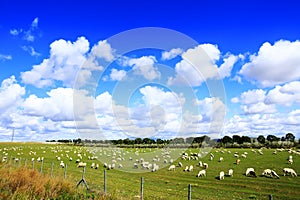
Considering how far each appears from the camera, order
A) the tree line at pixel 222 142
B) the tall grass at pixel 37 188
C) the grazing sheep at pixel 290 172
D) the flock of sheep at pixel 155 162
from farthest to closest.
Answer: the tree line at pixel 222 142 < the flock of sheep at pixel 155 162 < the grazing sheep at pixel 290 172 < the tall grass at pixel 37 188

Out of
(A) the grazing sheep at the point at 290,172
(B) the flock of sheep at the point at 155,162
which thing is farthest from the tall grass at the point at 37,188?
(A) the grazing sheep at the point at 290,172

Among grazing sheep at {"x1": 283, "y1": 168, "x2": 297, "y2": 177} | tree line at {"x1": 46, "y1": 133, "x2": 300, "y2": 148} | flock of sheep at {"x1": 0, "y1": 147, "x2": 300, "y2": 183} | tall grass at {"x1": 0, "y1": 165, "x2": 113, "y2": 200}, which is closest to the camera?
tall grass at {"x1": 0, "y1": 165, "x2": 113, "y2": 200}

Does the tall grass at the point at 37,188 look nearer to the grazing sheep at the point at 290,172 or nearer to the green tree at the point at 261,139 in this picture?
the grazing sheep at the point at 290,172

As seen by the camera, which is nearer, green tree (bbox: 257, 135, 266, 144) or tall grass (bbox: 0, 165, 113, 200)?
tall grass (bbox: 0, 165, 113, 200)

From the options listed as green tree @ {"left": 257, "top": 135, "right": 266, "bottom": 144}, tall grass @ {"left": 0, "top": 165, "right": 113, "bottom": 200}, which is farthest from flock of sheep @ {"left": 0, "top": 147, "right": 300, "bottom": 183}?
green tree @ {"left": 257, "top": 135, "right": 266, "bottom": 144}

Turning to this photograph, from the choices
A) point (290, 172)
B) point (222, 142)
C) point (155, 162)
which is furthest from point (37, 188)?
point (222, 142)

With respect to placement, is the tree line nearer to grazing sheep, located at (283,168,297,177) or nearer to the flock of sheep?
the flock of sheep

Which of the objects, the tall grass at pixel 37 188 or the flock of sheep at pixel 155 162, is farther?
the flock of sheep at pixel 155 162

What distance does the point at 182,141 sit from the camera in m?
111

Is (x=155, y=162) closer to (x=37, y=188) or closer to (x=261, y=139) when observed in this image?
(x=37, y=188)

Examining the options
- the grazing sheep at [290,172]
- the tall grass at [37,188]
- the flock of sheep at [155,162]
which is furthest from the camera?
the flock of sheep at [155,162]

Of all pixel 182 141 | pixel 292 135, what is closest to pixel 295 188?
pixel 182 141

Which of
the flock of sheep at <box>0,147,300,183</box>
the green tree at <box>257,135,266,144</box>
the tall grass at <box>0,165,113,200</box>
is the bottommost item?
the flock of sheep at <box>0,147,300,183</box>

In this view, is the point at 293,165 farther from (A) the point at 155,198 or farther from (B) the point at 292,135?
(B) the point at 292,135
